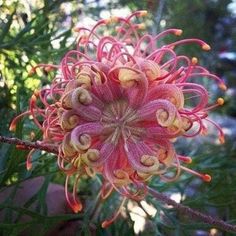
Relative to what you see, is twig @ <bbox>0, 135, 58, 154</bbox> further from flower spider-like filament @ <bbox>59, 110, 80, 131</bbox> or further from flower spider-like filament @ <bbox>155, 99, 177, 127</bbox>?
flower spider-like filament @ <bbox>155, 99, 177, 127</bbox>

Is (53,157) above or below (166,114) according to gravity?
below

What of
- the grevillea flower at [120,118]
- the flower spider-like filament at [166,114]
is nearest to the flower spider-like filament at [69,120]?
the grevillea flower at [120,118]

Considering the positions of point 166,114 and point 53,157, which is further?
point 53,157

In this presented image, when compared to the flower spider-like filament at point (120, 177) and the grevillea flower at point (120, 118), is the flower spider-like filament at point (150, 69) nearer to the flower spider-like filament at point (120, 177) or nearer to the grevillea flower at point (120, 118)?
Result: the grevillea flower at point (120, 118)

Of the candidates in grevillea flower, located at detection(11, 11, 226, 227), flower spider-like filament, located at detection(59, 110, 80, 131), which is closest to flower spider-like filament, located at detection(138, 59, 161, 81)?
grevillea flower, located at detection(11, 11, 226, 227)

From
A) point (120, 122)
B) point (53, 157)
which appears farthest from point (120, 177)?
point (53, 157)

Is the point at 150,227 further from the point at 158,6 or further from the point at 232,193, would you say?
the point at 158,6

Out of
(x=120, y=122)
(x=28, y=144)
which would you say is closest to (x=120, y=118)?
(x=120, y=122)

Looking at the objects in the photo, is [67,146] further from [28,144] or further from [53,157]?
[53,157]
